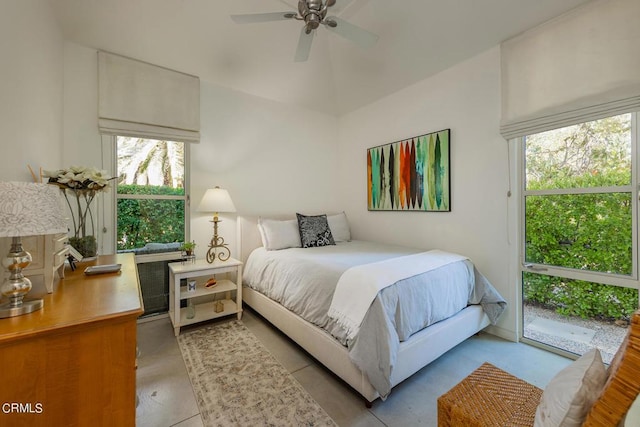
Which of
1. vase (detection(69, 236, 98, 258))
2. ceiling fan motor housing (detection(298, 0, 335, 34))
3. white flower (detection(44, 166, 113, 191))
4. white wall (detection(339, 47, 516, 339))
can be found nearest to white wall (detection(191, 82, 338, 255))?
white wall (detection(339, 47, 516, 339))

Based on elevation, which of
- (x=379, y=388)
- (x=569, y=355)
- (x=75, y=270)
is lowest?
(x=569, y=355)

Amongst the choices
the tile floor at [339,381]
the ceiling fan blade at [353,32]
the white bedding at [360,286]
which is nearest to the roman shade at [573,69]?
the ceiling fan blade at [353,32]

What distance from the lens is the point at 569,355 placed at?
2.09 meters

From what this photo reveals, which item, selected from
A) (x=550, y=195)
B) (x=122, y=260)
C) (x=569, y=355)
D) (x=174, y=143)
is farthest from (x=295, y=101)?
(x=569, y=355)

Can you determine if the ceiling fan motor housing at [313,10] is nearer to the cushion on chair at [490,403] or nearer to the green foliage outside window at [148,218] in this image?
the green foliage outside window at [148,218]

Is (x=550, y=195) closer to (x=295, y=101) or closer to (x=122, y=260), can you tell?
(x=295, y=101)

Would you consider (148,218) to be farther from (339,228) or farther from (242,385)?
(339,228)

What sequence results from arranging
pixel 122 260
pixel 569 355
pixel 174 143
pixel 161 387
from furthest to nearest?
pixel 174 143
pixel 569 355
pixel 122 260
pixel 161 387

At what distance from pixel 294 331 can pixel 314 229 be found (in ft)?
4.39

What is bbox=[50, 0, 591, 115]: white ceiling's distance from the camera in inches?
89.1

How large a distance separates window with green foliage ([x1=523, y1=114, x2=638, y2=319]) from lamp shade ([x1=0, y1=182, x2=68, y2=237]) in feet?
10.2

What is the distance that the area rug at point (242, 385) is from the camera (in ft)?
4.93

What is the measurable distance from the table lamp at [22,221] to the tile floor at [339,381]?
1050 millimetres

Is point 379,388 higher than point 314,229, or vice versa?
point 314,229
